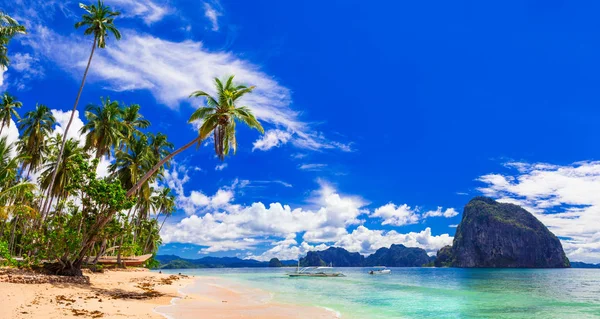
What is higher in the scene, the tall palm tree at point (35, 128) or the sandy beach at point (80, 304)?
the tall palm tree at point (35, 128)

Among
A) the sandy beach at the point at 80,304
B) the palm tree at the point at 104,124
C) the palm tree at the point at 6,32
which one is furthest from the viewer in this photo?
the palm tree at the point at 104,124

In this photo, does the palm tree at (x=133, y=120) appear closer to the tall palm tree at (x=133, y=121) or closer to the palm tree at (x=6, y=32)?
the tall palm tree at (x=133, y=121)

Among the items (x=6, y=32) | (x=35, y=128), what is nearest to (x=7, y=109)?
(x=35, y=128)

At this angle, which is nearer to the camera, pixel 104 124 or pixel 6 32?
pixel 6 32

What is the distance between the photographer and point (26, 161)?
115 ft

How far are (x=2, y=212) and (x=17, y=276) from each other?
3090 mm

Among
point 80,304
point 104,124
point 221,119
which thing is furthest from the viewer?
point 104,124

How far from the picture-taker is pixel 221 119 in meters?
21.9

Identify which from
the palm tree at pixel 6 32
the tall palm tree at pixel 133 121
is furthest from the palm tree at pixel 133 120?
the palm tree at pixel 6 32

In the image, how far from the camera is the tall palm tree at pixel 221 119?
21492mm

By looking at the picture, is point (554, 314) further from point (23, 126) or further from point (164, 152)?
point (23, 126)

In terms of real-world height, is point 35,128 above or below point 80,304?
above

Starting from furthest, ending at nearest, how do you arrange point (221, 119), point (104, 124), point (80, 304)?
point (104, 124)
point (221, 119)
point (80, 304)

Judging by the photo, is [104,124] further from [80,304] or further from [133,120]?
[80,304]
